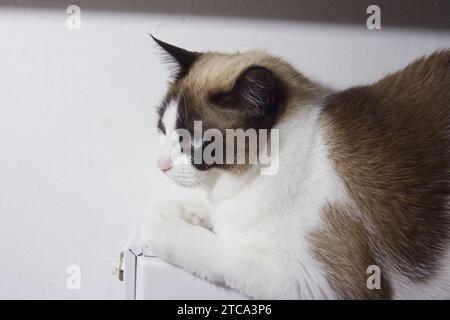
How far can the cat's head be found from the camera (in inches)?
28.3

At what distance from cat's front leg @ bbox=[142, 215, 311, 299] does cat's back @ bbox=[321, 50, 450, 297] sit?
0.17m

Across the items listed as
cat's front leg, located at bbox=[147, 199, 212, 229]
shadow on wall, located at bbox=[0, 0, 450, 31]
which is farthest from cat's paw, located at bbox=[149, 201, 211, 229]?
shadow on wall, located at bbox=[0, 0, 450, 31]

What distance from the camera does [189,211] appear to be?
32.8 inches

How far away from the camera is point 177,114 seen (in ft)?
2.48

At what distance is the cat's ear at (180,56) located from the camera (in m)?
0.80

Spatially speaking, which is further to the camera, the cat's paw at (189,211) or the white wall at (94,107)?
the white wall at (94,107)

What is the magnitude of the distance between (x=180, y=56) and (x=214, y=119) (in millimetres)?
160

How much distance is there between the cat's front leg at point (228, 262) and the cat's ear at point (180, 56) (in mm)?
312

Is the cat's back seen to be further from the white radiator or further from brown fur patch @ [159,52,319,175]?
the white radiator

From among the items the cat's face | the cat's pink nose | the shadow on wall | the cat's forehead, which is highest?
the shadow on wall

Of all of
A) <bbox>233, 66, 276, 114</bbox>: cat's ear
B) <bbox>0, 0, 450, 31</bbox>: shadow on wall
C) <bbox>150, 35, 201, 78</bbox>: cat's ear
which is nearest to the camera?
<bbox>233, 66, 276, 114</bbox>: cat's ear

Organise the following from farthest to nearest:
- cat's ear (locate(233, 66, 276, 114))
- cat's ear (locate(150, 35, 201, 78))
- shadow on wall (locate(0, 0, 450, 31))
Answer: shadow on wall (locate(0, 0, 450, 31)) < cat's ear (locate(150, 35, 201, 78)) < cat's ear (locate(233, 66, 276, 114))

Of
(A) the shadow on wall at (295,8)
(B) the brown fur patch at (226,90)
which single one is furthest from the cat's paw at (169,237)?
(A) the shadow on wall at (295,8)

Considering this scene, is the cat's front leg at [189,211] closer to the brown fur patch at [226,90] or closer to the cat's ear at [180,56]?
the brown fur patch at [226,90]
